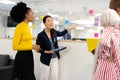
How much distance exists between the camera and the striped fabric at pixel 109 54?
1997 millimetres

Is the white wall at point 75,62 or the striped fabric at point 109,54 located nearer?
the striped fabric at point 109,54

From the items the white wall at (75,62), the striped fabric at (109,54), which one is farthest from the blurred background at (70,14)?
the striped fabric at (109,54)

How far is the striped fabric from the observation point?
6.55 feet

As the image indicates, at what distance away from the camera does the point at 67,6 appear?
20.9 ft

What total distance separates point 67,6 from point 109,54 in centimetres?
449

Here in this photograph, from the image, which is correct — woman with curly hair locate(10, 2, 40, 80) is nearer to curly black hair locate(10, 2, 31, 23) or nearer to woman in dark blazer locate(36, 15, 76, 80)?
curly black hair locate(10, 2, 31, 23)

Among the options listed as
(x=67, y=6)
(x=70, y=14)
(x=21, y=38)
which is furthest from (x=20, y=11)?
(x=67, y=6)

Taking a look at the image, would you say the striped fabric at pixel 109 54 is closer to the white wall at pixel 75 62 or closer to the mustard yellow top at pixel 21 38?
the mustard yellow top at pixel 21 38

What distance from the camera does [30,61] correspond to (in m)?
3.21

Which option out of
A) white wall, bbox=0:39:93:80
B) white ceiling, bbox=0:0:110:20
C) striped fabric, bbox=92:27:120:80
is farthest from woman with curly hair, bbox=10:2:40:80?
white ceiling, bbox=0:0:110:20

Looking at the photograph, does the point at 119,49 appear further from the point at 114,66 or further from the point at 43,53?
the point at 43,53

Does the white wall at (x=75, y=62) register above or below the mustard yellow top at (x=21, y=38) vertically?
below

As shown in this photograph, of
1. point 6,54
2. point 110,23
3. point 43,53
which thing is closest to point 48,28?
point 43,53

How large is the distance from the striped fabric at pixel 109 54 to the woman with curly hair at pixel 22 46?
1.36 m
